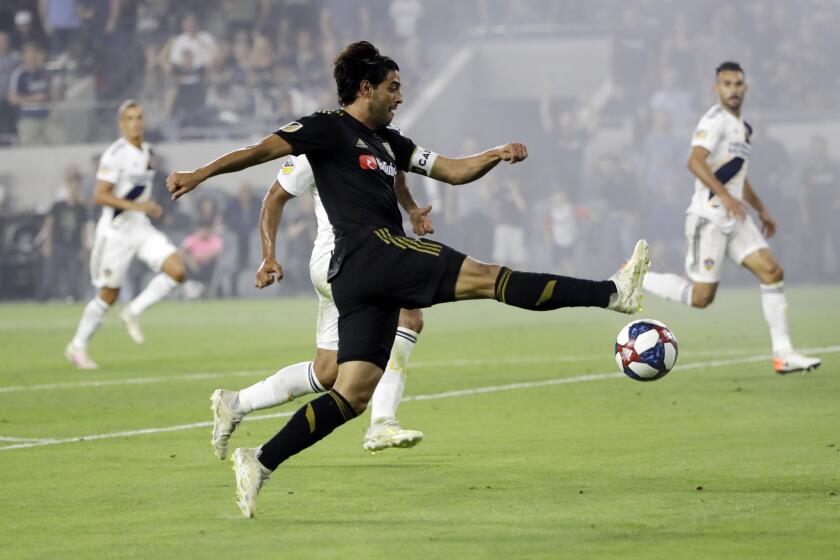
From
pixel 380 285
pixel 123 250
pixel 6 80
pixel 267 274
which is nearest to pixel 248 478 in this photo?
pixel 380 285

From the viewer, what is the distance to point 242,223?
2677 cm

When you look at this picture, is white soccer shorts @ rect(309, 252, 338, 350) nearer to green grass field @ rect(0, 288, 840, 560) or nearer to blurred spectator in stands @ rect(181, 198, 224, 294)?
green grass field @ rect(0, 288, 840, 560)

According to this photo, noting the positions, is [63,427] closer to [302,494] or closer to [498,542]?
[302,494]

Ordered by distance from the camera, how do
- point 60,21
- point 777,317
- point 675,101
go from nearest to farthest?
1. point 777,317
2. point 675,101
3. point 60,21

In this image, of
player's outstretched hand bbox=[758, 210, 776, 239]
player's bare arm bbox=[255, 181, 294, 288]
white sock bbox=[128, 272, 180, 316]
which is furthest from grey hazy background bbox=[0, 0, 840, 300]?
player's bare arm bbox=[255, 181, 294, 288]

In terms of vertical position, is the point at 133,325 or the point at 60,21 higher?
the point at 60,21

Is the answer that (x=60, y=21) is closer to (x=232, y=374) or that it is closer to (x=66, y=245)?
(x=66, y=245)

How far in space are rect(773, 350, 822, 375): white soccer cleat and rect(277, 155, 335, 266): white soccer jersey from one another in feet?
16.3

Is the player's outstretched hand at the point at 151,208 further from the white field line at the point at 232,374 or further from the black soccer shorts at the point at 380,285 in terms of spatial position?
the black soccer shorts at the point at 380,285

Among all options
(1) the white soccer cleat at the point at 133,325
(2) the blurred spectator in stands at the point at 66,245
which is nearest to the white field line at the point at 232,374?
(1) the white soccer cleat at the point at 133,325

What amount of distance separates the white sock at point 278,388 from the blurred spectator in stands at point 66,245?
64.3 feet

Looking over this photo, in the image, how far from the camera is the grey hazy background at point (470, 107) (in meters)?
27.8

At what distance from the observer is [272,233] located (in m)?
7.64

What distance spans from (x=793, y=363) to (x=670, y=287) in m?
1.37
